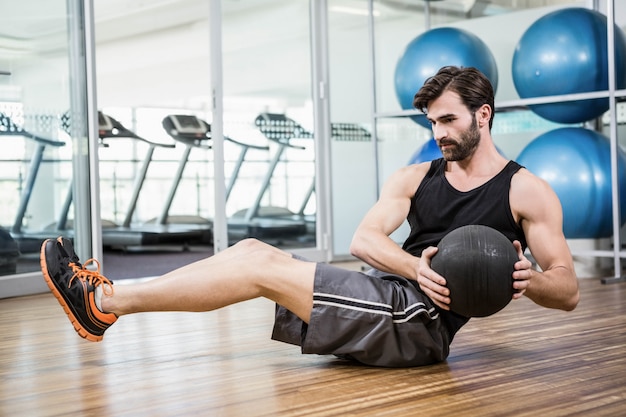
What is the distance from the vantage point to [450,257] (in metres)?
1.85

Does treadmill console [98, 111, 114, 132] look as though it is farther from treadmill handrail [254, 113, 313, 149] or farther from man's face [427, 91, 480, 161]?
man's face [427, 91, 480, 161]

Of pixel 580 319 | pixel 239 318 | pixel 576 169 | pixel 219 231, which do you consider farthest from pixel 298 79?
pixel 580 319

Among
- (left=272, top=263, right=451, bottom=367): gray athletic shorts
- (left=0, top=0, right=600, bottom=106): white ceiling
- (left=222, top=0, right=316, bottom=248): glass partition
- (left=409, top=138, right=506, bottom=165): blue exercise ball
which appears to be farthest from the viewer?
(left=222, top=0, right=316, bottom=248): glass partition

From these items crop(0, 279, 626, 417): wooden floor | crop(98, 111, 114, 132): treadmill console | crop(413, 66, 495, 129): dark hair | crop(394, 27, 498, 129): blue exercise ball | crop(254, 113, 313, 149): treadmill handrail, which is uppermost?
crop(394, 27, 498, 129): blue exercise ball

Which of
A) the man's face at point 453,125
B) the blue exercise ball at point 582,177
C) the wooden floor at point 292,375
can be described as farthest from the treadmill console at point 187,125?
the man's face at point 453,125

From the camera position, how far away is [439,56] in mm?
4656

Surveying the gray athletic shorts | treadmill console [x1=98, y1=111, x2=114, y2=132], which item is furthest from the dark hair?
treadmill console [x1=98, y1=111, x2=114, y2=132]

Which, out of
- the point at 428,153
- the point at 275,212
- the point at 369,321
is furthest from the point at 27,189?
the point at 369,321

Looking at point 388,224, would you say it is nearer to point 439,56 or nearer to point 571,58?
point 571,58

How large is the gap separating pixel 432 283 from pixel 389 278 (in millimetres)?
285

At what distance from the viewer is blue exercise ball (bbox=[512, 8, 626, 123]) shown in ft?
A: 14.0

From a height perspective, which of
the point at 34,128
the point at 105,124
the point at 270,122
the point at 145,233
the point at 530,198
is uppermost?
the point at 105,124

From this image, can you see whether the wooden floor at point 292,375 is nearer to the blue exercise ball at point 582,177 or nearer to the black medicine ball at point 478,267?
the black medicine ball at point 478,267

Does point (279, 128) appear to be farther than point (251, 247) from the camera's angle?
Yes
